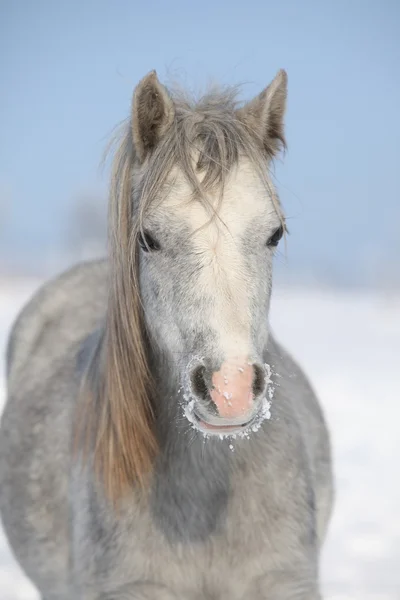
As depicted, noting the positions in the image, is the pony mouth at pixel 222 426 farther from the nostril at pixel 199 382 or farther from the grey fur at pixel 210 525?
the grey fur at pixel 210 525

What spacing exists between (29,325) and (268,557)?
2.49m

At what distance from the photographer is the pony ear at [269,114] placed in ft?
9.32

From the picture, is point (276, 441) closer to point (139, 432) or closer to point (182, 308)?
point (139, 432)

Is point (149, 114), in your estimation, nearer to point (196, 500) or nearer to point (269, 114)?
point (269, 114)

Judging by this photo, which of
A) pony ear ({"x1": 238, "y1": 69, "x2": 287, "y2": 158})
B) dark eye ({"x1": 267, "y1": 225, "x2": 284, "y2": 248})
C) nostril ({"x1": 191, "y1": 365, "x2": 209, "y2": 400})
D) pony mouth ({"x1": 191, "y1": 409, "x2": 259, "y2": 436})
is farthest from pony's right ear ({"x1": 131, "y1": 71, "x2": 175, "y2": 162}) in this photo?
pony mouth ({"x1": 191, "y1": 409, "x2": 259, "y2": 436})

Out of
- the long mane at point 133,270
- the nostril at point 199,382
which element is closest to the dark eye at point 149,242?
the long mane at point 133,270

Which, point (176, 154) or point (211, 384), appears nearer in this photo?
point (211, 384)

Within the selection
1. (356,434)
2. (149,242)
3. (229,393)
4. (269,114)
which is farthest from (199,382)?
(356,434)

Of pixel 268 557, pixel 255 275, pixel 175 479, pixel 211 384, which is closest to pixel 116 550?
pixel 175 479

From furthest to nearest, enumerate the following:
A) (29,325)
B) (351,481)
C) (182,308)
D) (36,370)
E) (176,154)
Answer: (351,481) < (29,325) < (36,370) < (176,154) < (182,308)

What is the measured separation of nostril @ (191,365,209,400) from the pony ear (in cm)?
95

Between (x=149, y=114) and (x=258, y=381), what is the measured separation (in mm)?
1023

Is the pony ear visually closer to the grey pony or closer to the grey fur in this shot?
the grey pony

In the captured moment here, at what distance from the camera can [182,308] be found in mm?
2426
